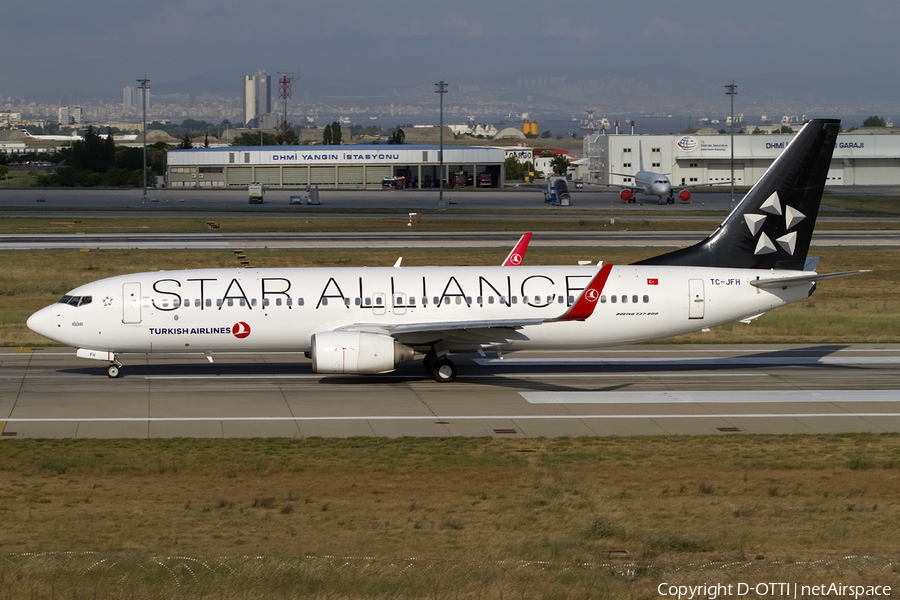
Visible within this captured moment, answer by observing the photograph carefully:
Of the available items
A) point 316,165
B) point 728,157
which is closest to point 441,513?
point 316,165

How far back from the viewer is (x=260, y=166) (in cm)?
16088

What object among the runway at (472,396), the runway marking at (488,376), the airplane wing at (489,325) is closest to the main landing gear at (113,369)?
the runway at (472,396)

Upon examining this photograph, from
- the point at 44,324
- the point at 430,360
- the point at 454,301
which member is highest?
the point at 454,301

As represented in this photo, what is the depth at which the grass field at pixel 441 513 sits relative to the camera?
53.7 ft

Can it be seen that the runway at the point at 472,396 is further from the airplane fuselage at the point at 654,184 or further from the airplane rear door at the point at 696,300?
the airplane fuselage at the point at 654,184

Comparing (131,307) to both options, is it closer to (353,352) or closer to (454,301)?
(353,352)

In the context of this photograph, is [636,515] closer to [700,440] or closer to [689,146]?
[700,440]

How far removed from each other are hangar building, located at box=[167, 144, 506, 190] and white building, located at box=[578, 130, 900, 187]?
21721 millimetres

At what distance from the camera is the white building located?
158m

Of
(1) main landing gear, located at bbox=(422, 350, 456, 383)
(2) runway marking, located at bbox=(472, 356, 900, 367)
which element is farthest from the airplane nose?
(2) runway marking, located at bbox=(472, 356, 900, 367)

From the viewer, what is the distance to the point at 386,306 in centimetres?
3431

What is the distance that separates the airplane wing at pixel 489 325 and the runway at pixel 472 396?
71.8 inches

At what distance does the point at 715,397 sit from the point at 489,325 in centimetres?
777

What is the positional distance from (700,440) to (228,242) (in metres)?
52.0
